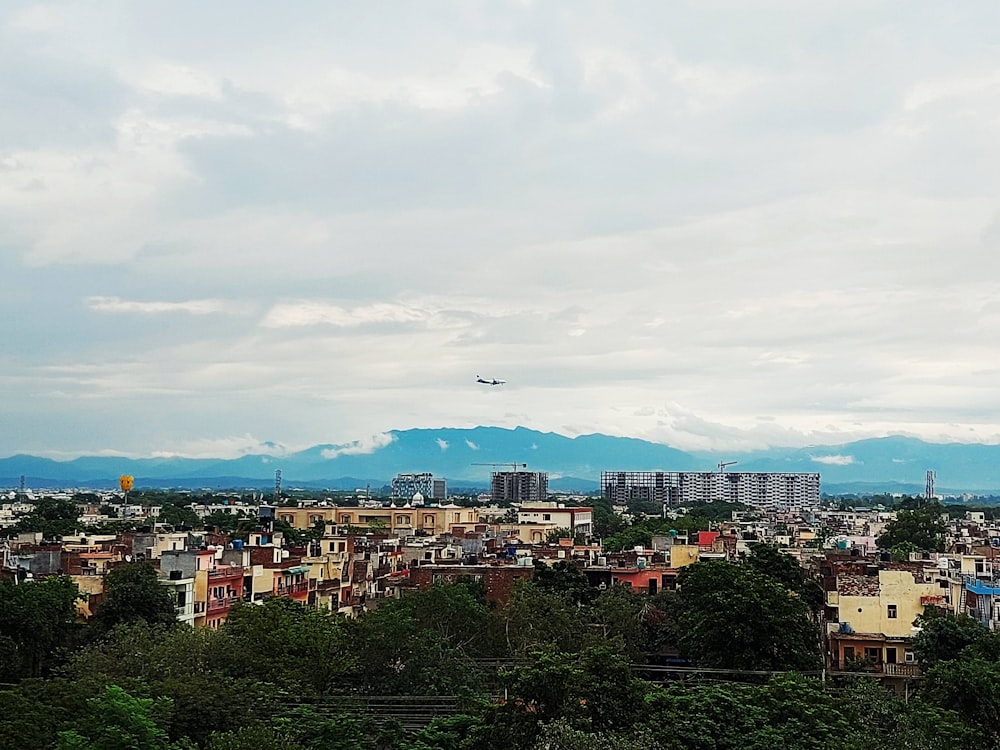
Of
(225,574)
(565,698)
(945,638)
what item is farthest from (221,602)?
(945,638)

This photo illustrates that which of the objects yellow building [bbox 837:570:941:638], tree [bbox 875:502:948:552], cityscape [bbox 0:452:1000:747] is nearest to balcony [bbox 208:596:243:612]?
cityscape [bbox 0:452:1000:747]

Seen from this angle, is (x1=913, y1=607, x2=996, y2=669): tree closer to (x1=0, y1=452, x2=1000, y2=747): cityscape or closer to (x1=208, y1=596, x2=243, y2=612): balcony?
(x1=0, y1=452, x2=1000, y2=747): cityscape

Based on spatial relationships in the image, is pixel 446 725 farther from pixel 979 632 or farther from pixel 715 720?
pixel 979 632

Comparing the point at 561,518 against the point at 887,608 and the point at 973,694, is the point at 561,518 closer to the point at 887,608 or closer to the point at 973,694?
the point at 887,608

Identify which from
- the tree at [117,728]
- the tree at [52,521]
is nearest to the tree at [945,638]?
the tree at [117,728]

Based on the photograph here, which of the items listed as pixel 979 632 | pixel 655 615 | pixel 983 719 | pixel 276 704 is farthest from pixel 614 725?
pixel 655 615

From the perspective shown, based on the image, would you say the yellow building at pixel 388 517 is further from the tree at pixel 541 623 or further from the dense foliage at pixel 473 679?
the tree at pixel 541 623
